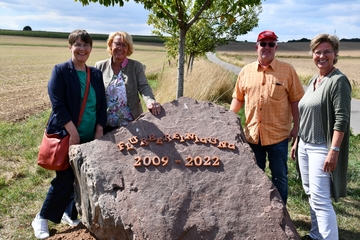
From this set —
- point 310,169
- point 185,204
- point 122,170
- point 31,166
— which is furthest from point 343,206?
point 31,166

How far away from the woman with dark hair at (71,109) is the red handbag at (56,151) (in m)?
0.04

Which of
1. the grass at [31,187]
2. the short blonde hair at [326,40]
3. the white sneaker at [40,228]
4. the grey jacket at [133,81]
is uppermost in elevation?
the short blonde hair at [326,40]

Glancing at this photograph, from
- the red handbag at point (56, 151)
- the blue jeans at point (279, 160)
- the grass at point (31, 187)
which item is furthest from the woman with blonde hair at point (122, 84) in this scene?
the grass at point (31, 187)

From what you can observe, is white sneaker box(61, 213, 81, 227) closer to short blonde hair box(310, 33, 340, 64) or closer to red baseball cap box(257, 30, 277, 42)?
red baseball cap box(257, 30, 277, 42)

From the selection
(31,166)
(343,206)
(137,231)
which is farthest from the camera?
(31,166)

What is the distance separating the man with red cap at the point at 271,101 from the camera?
12.0ft

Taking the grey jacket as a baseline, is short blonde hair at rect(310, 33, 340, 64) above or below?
above

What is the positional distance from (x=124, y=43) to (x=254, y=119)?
4.98 feet

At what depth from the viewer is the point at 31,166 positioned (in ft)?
19.0

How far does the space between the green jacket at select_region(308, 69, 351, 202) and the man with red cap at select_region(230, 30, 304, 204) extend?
1.83 feet

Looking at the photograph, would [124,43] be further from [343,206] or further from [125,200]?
[343,206]

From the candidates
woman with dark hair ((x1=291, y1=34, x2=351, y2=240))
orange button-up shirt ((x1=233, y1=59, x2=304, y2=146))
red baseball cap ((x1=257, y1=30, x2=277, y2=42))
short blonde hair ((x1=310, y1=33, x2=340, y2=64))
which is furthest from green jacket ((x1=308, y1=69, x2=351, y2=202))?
red baseball cap ((x1=257, y1=30, x2=277, y2=42))

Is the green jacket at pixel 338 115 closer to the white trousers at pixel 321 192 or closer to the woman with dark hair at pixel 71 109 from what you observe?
the white trousers at pixel 321 192

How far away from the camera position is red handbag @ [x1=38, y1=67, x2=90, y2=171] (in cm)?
345
